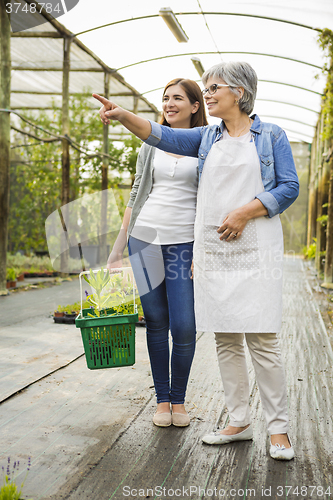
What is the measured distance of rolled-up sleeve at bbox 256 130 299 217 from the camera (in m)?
1.70

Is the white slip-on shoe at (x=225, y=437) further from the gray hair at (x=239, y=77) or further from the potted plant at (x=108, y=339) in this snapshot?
the gray hair at (x=239, y=77)

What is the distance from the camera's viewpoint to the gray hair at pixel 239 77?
171 centimetres

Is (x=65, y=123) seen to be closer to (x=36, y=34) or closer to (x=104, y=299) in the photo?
(x=36, y=34)

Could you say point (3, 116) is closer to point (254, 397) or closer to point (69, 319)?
point (69, 319)

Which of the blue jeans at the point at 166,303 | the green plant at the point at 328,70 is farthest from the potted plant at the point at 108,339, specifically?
the green plant at the point at 328,70

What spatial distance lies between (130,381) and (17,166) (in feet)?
25.5

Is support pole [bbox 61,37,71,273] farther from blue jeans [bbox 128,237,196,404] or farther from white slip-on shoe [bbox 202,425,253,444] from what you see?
white slip-on shoe [bbox 202,425,253,444]

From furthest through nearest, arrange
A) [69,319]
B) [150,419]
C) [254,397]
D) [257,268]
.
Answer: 1. [69,319]
2. [254,397]
3. [150,419]
4. [257,268]

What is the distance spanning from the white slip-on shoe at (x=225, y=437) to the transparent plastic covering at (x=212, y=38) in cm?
496

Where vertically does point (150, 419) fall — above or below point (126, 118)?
below

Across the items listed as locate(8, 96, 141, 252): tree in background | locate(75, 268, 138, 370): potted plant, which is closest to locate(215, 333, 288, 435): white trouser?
locate(75, 268, 138, 370): potted plant

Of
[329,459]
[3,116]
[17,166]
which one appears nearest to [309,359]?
[329,459]

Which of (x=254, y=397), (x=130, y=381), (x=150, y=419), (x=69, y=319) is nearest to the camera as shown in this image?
(x=150, y=419)

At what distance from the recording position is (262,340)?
175 cm
